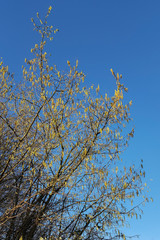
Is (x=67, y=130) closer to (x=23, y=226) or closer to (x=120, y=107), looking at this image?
(x=120, y=107)

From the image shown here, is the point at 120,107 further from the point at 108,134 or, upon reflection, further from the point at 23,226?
the point at 23,226

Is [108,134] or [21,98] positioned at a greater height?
[21,98]

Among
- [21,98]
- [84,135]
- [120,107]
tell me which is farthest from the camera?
[21,98]

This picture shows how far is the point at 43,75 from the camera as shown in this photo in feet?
19.5

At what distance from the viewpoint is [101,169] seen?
18.8 feet

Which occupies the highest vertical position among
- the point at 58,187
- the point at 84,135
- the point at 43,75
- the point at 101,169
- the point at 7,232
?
the point at 43,75

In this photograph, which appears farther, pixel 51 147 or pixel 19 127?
pixel 19 127

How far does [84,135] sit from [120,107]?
1024mm

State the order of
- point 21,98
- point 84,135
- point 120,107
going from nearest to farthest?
point 120,107 < point 84,135 < point 21,98

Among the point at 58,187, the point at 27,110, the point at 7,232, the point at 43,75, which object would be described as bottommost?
the point at 7,232

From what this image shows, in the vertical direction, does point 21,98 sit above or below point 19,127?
above

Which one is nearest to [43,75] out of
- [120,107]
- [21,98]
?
[21,98]

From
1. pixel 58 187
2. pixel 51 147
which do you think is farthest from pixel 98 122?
pixel 58 187

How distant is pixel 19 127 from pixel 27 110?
464 mm
